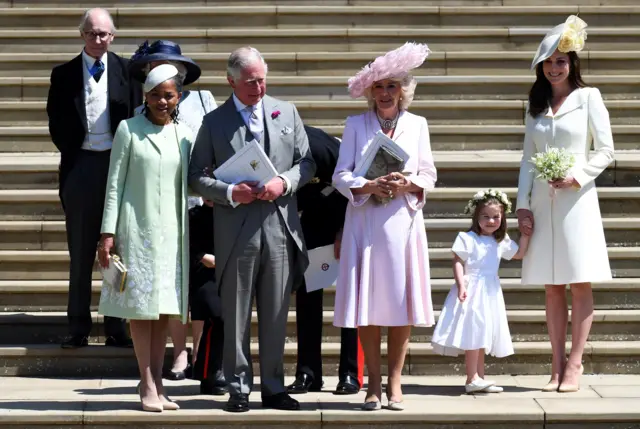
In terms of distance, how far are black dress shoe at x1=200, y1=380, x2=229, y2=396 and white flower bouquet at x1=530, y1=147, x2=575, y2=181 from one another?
2.08m

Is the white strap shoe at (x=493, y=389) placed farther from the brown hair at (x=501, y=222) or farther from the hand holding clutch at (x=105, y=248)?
the hand holding clutch at (x=105, y=248)

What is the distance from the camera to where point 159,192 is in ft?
23.9

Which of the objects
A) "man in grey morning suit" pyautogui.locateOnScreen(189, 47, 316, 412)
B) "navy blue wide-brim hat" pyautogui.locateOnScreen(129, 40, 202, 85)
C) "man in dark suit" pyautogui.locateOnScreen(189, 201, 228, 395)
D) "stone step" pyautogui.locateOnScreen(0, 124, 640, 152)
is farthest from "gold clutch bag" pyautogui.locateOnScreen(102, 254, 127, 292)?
"stone step" pyautogui.locateOnScreen(0, 124, 640, 152)

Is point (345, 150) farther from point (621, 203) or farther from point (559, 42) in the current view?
point (621, 203)

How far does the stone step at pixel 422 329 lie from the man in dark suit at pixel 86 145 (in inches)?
12.7

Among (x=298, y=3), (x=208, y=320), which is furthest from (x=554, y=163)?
(x=298, y=3)

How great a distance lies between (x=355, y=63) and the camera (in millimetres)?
11430

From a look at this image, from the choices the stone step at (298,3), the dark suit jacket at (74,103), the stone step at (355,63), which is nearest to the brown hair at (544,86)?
the dark suit jacket at (74,103)

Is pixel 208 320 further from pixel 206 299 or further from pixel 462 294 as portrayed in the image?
pixel 462 294

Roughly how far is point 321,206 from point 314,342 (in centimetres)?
76

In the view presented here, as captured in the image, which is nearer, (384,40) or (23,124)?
(23,124)

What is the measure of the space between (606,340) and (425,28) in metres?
3.92

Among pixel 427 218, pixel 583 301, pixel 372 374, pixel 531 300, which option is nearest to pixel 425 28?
pixel 427 218

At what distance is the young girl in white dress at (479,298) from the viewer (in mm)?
7859
